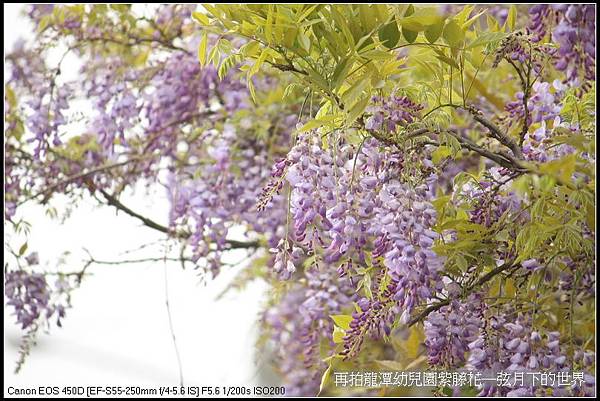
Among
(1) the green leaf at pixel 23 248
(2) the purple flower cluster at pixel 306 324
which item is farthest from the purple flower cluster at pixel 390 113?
(1) the green leaf at pixel 23 248

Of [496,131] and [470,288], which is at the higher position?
[496,131]

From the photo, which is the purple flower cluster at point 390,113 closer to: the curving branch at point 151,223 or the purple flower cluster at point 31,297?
the curving branch at point 151,223

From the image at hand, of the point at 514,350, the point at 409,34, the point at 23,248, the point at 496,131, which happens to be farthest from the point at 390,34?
the point at 23,248

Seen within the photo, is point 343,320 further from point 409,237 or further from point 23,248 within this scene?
point 23,248

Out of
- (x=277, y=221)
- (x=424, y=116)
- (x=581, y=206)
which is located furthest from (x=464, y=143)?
(x=277, y=221)

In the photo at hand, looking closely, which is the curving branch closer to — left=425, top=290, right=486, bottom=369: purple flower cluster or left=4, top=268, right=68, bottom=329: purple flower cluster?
left=4, top=268, right=68, bottom=329: purple flower cluster

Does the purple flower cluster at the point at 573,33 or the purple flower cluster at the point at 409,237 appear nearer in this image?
the purple flower cluster at the point at 409,237

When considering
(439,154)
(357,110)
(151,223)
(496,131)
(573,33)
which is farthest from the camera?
(151,223)

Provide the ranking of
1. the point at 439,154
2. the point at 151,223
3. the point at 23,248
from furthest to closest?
the point at 151,223 → the point at 23,248 → the point at 439,154

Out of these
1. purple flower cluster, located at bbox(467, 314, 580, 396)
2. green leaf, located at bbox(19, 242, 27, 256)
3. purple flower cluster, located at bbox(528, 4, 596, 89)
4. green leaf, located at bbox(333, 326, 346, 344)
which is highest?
purple flower cluster, located at bbox(528, 4, 596, 89)

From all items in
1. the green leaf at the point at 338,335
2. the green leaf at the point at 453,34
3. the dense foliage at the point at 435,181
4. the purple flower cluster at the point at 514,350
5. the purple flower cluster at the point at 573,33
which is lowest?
the purple flower cluster at the point at 514,350

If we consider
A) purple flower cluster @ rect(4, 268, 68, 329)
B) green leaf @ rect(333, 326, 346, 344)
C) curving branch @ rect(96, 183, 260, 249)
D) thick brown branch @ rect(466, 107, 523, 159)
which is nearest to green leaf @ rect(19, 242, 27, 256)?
purple flower cluster @ rect(4, 268, 68, 329)

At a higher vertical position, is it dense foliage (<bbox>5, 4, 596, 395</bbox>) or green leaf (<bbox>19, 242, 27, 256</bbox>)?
green leaf (<bbox>19, 242, 27, 256</bbox>)

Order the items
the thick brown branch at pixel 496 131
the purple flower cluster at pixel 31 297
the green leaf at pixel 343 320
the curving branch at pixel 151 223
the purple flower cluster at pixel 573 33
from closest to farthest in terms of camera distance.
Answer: the thick brown branch at pixel 496 131
the green leaf at pixel 343 320
the purple flower cluster at pixel 573 33
the purple flower cluster at pixel 31 297
the curving branch at pixel 151 223
